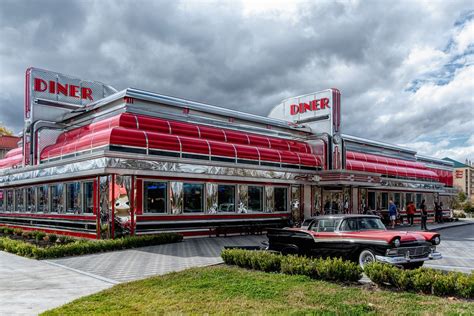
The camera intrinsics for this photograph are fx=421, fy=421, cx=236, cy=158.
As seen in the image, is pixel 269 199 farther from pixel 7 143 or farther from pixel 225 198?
pixel 7 143

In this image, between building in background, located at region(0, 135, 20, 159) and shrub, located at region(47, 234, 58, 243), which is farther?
building in background, located at region(0, 135, 20, 159)

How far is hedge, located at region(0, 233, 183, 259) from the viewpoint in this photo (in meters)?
13.5

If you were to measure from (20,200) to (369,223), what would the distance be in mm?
21521

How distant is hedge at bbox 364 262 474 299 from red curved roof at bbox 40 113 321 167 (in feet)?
38.3

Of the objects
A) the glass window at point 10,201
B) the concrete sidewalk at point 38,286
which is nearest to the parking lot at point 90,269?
the concrete sidewalk at point 38,286

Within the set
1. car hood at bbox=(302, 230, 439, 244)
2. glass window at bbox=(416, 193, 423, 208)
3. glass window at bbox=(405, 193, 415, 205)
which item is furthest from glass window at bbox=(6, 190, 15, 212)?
glass window at bbox=(416, 193, 423, 208)

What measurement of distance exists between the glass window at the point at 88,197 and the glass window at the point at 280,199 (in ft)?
33.3

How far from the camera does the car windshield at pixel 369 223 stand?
11961 mm

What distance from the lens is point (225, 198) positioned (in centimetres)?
2144

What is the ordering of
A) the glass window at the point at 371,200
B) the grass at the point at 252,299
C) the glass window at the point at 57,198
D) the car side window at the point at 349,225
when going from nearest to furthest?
the grass at the point at 252,299
the car side window at the point at 349,225
the glass window at the point at 57,198
the glass window at the point at 371,200

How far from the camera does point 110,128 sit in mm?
18094

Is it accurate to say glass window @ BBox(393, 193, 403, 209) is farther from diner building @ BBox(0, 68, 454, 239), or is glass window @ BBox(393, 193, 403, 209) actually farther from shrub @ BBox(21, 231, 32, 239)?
shrub @ BBox(21, 231, 32, 239)

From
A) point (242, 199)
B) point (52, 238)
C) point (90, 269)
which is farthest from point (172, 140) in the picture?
point (90, 269)

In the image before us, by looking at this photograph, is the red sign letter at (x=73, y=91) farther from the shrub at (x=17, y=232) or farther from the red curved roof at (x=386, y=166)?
the red curved roof at (x=386, y=166)
